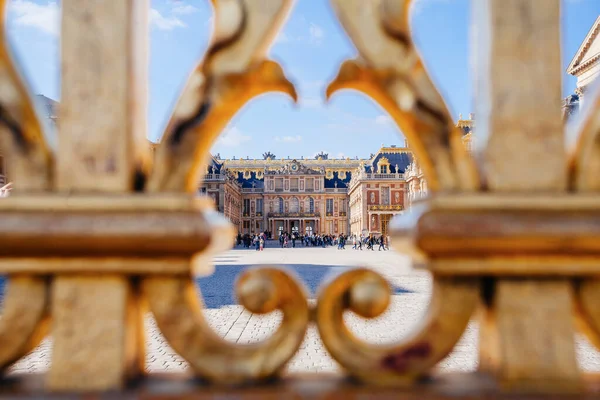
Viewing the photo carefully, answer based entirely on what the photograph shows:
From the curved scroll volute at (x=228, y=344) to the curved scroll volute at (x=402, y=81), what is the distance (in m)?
0.32

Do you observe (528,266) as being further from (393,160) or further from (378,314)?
(393,160)

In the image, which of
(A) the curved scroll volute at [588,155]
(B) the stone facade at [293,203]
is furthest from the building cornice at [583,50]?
(B) the stone facade at [293,203]

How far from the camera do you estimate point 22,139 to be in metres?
0.77

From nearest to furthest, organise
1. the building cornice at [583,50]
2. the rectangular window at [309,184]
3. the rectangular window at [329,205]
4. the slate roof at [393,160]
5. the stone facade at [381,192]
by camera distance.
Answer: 1. the building cornice at [583,50]
2. the stone facade at [381,192]
3. the slate roof at [393,160]
4. the rectangular window at [309,184]
5. the rectangular window at [329,205]

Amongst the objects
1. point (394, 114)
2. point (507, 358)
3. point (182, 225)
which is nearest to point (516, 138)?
point (394, 114)

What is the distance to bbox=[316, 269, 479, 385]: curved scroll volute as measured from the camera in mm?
757

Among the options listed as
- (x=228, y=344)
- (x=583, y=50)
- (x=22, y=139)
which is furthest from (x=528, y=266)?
(x=583, y=50)

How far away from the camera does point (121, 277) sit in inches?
29.8

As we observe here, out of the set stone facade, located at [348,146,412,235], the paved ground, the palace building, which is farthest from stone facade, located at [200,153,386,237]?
the paved ground

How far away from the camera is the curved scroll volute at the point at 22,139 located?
2.51 feet

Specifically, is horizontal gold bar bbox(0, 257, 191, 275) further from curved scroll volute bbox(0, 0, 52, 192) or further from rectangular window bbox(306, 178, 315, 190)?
rectangular window bbox(306, 178, 315, 190)

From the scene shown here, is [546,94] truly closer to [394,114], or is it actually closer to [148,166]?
[394,114]

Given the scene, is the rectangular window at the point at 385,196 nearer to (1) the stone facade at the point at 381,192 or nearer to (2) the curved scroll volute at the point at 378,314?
(1) the stone facade at the point at 381,192

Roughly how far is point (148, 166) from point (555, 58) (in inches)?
28.8
